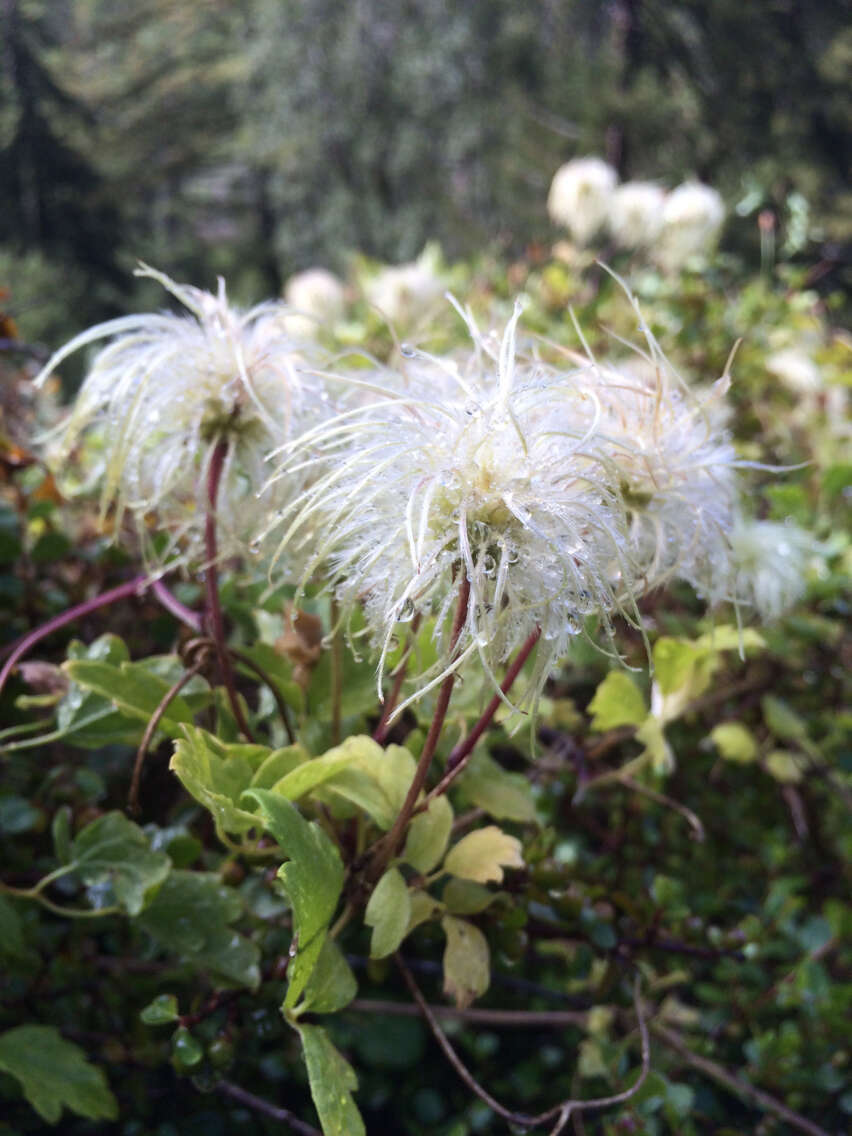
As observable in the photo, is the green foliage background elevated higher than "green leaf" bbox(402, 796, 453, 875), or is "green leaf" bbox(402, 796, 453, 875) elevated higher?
"green leaf" bbox(402, 796, 453, 875)

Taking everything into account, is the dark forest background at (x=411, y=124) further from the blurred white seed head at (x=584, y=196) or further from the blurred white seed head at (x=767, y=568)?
the blurred white seed head at (x=767, y=568)

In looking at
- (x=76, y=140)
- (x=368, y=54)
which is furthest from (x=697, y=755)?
(x=76, y=140)

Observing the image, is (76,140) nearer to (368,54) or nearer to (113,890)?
(368,54)

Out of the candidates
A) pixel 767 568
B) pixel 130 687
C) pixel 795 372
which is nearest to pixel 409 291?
pixel 795 372

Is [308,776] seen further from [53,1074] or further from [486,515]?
[53,1074]

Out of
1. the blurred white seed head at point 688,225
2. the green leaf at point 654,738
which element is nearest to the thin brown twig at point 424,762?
the green leaf at point 654,738

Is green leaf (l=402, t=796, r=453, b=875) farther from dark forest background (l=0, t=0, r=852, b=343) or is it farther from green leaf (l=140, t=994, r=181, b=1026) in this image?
dark forest background (l=0, t=0, r=852, b=343)

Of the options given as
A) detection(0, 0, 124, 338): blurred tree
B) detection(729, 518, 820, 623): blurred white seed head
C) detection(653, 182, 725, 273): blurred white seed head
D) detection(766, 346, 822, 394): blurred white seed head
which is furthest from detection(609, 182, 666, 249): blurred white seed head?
detection(0, 0, 124, 338): blurred tree
